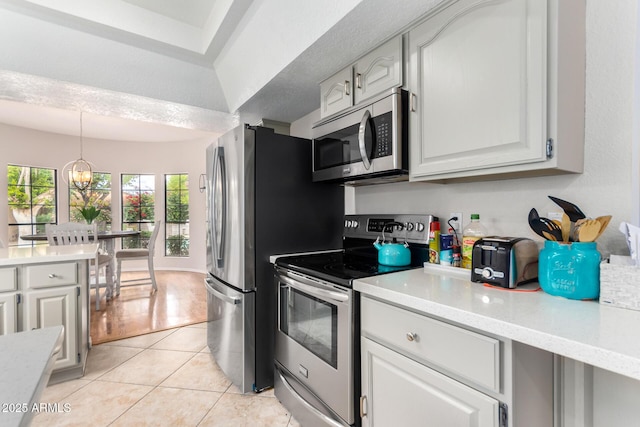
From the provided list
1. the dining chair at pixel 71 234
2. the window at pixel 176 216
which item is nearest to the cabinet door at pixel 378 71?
the dining chair at pixel 71 234

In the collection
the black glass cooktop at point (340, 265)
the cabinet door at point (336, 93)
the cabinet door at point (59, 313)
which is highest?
the cabinet door at point (336, 93)

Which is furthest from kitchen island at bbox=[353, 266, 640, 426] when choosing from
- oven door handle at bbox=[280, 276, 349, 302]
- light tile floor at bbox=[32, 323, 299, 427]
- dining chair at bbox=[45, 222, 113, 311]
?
dining chair at bbox=[45, 222, 113, 311]

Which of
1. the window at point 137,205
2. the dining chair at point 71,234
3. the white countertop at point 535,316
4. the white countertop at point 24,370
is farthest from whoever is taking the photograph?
the window at point 137,205

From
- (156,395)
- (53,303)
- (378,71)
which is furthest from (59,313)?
(378,71)

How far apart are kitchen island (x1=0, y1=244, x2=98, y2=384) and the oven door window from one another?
147cm

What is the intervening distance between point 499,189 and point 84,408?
259cm

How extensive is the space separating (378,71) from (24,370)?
1711 mm

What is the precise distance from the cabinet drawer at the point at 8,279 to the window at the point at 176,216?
432 cm

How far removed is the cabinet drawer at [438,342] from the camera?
0.87 metres

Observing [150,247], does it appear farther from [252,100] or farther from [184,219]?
[252,100]

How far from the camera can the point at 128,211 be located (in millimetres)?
6086

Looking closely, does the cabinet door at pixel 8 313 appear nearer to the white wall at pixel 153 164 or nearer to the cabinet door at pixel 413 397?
the cabinet door at pixel 413 397

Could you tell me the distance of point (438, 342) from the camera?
996mm

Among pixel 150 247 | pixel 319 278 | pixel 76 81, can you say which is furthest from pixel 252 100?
pixel 150 247
